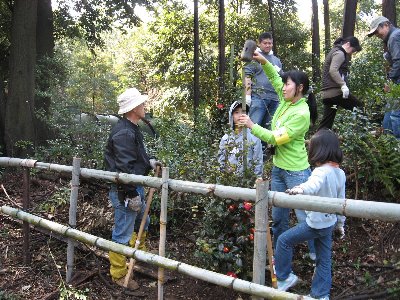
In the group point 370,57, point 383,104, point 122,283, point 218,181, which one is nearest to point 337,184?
point 218,181

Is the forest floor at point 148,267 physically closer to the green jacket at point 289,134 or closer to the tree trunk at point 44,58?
the green jacket at point 289,134

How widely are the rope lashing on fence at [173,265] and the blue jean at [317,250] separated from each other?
0.74 meters

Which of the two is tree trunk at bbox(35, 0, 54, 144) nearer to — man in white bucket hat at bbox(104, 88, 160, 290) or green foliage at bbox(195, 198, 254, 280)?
man in white bucket hat at bbox(104, 88, 160, 290)

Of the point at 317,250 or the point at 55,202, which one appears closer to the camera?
the point at 317,250

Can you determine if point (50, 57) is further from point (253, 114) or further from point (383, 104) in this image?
point (383, 104)

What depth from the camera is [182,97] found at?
2167 centimetres

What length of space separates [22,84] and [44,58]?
5.50 feet

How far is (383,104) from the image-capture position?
5945 millimetres

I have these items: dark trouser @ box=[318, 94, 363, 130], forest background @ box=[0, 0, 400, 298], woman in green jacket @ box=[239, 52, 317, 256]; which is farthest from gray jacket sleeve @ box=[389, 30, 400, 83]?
woman in green jacket @ box=[239, 52, 317, 256]

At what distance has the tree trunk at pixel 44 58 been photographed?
383 inches

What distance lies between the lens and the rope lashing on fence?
2730 mm

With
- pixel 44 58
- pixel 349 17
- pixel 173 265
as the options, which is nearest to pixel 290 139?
pixel 173 265

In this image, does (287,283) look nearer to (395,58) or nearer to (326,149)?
(326,149)

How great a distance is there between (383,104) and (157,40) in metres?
16.5
